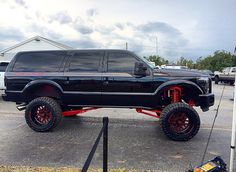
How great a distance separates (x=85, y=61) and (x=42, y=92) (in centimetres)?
140

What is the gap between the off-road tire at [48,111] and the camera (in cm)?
676

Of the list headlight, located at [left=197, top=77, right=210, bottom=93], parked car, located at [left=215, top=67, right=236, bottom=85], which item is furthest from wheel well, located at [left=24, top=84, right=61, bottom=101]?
parked car, located at [left=215, top=67, right=236, bottom=85]

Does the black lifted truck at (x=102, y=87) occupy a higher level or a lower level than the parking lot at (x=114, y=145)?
higher

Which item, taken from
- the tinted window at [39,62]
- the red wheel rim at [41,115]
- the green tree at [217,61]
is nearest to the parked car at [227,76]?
the green tree at [217,61]

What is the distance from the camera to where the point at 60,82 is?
687 centimetres

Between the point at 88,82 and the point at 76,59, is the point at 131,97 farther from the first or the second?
the point at 76,59

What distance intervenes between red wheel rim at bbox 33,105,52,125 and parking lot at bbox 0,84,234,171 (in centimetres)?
33

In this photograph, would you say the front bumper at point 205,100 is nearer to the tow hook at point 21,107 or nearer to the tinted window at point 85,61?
the tinted window at point 85,61

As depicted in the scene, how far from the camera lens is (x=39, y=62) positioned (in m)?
7.12

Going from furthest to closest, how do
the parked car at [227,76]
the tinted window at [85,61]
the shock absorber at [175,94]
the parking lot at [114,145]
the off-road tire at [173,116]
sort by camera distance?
the parked car at [227,76], the tinted window at [85,61], the shock absorber at [175,94], the off-road tire at [173,116], the parking lot at [114,145]

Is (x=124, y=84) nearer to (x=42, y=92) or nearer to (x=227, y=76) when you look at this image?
(x=42, y=92)

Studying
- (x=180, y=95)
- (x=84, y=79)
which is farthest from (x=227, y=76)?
(x=84, y=79)

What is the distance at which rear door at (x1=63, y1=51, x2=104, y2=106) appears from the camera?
677cm


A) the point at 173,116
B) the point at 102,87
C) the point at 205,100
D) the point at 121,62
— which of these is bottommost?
the point at 173,116
